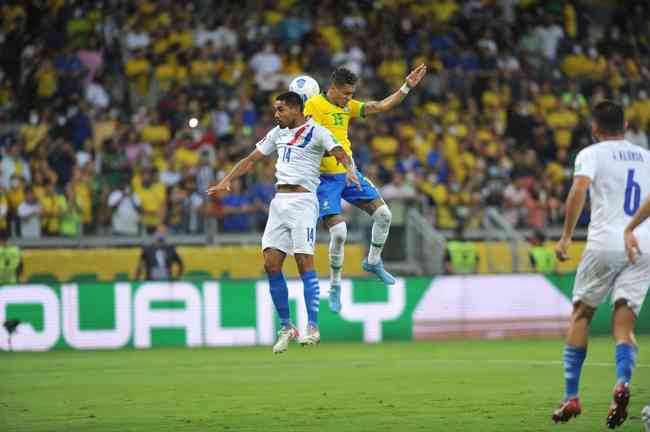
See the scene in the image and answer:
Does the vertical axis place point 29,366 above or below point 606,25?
below

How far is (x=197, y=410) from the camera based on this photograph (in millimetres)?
12695

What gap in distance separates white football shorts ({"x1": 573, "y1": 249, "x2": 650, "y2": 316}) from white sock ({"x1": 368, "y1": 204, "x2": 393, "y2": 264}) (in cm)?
546

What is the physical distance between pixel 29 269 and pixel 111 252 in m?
1.60

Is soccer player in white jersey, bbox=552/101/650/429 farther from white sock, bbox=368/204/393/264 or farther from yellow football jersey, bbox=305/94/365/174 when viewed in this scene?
white sock, bbox=368/204/393/264

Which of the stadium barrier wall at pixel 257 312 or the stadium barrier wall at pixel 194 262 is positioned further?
the stadium barrier wall at pixel 194 262

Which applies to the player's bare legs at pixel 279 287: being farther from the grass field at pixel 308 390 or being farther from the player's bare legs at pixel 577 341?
the player's bare legs at pixel 577 341

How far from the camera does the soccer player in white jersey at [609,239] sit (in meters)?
10.4

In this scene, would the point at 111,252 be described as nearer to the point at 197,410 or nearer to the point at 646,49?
the point at 197,410

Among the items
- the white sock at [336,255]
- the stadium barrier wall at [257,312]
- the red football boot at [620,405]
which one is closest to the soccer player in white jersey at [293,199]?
the white sock at [336,255]

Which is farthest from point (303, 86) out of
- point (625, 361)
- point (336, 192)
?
point (625, 361)

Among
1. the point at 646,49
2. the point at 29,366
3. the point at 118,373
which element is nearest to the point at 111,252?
the point at 29,366

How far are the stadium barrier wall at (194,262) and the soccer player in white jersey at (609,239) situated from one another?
14.0 meters

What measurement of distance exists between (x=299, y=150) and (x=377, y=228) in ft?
6.41

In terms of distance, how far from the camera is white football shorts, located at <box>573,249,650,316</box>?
1059cm
